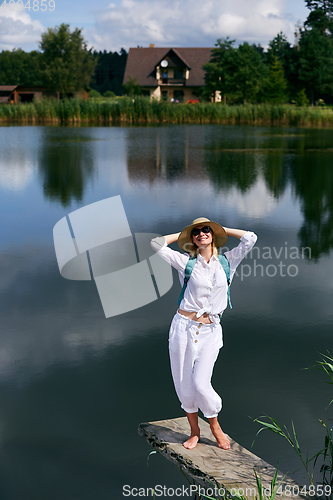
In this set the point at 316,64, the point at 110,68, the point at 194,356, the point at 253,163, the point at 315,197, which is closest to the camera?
the point at 194,356

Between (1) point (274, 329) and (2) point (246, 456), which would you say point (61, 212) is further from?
(2) point (246, 456)

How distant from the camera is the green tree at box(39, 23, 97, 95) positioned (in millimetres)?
61188

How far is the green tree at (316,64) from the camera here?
5016 centimetres

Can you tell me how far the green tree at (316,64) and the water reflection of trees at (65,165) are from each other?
32151 millimetres

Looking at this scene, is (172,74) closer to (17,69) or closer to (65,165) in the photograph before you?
(17,69)

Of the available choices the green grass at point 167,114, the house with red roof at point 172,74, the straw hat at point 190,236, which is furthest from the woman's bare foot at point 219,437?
the house with red roof at point 172,74

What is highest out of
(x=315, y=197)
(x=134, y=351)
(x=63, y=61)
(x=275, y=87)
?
(x=63, y=61)

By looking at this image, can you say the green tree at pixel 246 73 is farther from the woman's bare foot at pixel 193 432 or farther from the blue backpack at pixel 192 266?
the woman's bare foot at pixel 193 432

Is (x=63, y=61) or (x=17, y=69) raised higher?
(x=17, y=69)

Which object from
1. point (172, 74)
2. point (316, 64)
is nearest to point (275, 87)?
point (316, 64)

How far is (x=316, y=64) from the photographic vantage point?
1994 inches

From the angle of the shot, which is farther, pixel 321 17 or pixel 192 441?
pixel 321 17

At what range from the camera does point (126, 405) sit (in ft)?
13.5

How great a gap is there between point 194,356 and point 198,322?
0.19 metres
